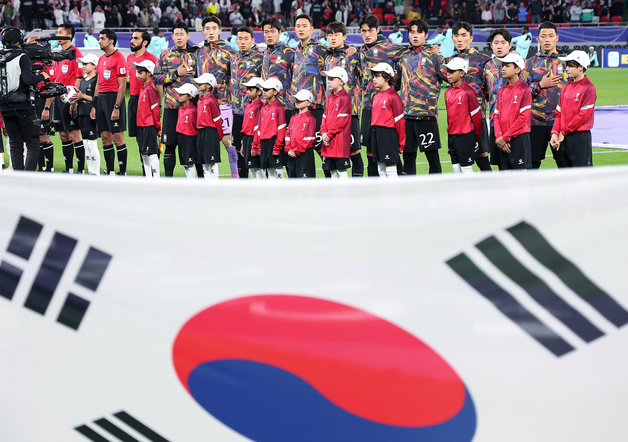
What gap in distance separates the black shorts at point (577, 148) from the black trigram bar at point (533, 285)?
6692 millimetres

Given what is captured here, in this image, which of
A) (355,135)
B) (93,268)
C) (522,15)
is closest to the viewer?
(93,268)

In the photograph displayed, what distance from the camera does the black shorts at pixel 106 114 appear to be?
12562 millimetres

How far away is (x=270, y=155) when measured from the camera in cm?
1058

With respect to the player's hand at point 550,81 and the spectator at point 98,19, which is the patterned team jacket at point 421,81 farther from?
the spectator at point 98,19

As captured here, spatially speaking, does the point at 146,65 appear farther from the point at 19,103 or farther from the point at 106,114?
the point at 19,103

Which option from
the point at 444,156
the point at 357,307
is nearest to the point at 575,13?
the point at 444,156

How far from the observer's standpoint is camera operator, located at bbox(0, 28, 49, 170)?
1121cm

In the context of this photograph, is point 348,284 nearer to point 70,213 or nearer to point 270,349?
point 270,349

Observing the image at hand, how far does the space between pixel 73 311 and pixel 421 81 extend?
777cm

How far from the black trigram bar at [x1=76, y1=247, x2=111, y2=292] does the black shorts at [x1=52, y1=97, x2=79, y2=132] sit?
1030 cm

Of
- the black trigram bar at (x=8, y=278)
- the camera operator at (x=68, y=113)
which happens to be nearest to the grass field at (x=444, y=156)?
the camera operator at (x=68, y=113)

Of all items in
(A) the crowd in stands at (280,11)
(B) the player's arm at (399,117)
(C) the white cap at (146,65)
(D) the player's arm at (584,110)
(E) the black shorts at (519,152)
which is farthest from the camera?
(A) the crowd in stands at (280,11)

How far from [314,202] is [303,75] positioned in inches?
317

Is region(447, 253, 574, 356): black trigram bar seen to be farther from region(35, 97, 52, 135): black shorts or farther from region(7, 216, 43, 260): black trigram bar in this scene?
region(35, 97, 52, 135): black shorts
